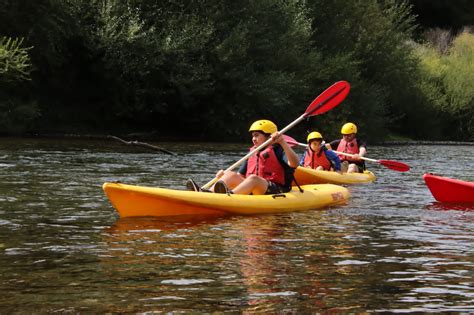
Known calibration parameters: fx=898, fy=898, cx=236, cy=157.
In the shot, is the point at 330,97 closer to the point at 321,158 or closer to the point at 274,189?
the point at 321,158

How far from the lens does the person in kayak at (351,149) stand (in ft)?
55.8

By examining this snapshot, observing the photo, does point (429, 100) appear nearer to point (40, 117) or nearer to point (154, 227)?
point (40, 117)

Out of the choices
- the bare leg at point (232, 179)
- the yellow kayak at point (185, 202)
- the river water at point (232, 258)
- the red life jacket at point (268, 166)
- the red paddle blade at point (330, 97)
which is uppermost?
the red paddle blade at point (330, 97)

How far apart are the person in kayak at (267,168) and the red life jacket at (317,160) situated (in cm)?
470

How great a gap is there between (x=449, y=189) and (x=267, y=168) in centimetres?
314

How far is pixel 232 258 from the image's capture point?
750 centimetres

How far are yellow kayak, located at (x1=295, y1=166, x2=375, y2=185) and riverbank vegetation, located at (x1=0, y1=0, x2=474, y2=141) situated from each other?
13245mm

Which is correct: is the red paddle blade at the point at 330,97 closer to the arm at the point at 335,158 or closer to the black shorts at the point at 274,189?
the arm at the point at 335,158

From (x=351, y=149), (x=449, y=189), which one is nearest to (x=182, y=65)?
(x=351, y=149)

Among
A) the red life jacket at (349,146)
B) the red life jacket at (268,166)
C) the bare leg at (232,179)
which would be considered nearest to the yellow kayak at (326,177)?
the red life jacket at (349,146)

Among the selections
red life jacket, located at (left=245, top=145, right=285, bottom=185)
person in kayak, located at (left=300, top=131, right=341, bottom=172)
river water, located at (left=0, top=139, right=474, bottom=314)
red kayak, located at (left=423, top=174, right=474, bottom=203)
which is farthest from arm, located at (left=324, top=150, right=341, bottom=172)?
red life jacket, located at (left=245, top=145, right=285, bottom=185)

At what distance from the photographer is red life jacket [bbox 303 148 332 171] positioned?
52.3 feet

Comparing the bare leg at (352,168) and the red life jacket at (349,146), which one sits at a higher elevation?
the red life jacket at (349,146)

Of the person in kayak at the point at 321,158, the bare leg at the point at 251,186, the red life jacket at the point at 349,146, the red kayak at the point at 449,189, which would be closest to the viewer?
the bare leg at the point at 251,186
